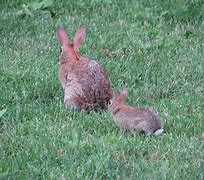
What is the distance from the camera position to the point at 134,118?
22.4ft

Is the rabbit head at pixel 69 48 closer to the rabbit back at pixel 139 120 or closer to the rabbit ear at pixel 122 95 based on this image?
the rabbit ear at pixel 122 95

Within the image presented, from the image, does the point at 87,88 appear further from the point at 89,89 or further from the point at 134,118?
the point at 134,118

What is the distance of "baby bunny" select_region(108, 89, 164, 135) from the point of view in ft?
22.0

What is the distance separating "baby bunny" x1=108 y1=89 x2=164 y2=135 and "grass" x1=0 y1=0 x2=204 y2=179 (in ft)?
0.29

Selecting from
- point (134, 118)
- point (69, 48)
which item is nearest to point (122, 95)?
point (134, 118)

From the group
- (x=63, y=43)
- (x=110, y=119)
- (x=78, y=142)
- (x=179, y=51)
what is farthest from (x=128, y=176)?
(x=179, y=51)

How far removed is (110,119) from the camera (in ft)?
23.6

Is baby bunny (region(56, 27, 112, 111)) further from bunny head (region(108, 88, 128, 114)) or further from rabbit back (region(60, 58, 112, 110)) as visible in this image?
bunny head (region(108, 88, 128, 114))

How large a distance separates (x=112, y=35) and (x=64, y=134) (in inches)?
137

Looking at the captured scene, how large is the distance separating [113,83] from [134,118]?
1.63m

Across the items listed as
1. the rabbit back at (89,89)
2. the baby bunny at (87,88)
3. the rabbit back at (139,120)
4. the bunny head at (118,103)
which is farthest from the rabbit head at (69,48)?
the rabbit back at (139,120)

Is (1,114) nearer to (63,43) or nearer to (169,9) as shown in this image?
(63,43)

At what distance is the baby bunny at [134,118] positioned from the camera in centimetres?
672

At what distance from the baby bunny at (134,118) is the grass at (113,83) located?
9 cm
